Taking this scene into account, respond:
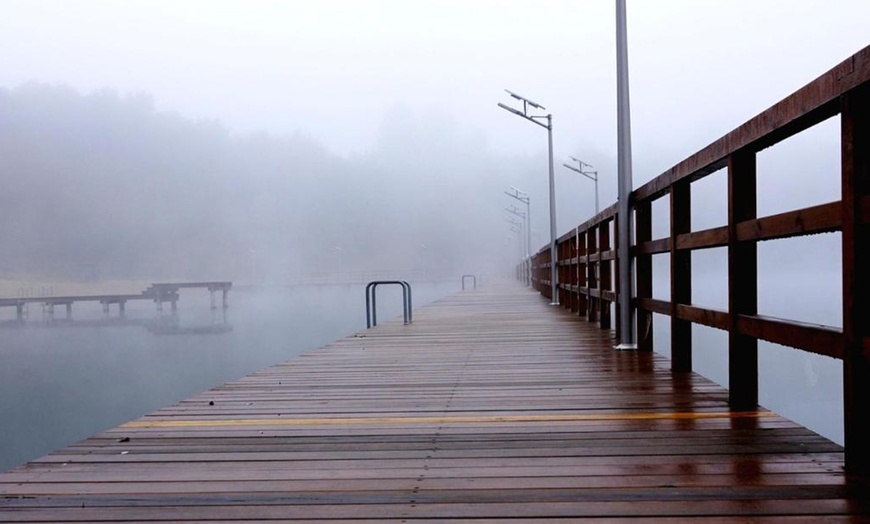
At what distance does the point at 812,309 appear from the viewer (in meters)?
99.0

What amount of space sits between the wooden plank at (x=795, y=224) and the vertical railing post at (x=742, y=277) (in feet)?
0.28

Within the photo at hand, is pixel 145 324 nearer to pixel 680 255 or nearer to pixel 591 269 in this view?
pixel 591 269

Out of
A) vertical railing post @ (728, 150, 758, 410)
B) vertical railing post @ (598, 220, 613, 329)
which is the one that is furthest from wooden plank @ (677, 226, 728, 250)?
vertical railing post @ (598, 220, 613, 329)

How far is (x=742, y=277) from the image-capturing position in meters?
3.38

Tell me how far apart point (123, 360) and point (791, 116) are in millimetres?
86761

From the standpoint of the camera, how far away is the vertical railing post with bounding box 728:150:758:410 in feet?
11.1

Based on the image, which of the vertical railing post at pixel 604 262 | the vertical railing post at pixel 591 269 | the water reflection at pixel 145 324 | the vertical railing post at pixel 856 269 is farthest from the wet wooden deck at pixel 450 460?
the water reflection at pixel 145 324

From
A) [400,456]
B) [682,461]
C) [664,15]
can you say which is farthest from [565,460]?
[664,15]

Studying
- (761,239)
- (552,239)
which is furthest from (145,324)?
(761,239)

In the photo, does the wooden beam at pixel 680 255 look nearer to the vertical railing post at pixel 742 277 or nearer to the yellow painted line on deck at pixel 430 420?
the vertical railing post at pixel 742 277

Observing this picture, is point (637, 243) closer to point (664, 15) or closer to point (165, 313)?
point (664, 15)

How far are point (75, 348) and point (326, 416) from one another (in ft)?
331

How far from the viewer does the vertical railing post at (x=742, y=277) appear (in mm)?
3373

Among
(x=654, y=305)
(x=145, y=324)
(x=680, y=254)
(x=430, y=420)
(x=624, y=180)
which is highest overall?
(x=624, y=180)
